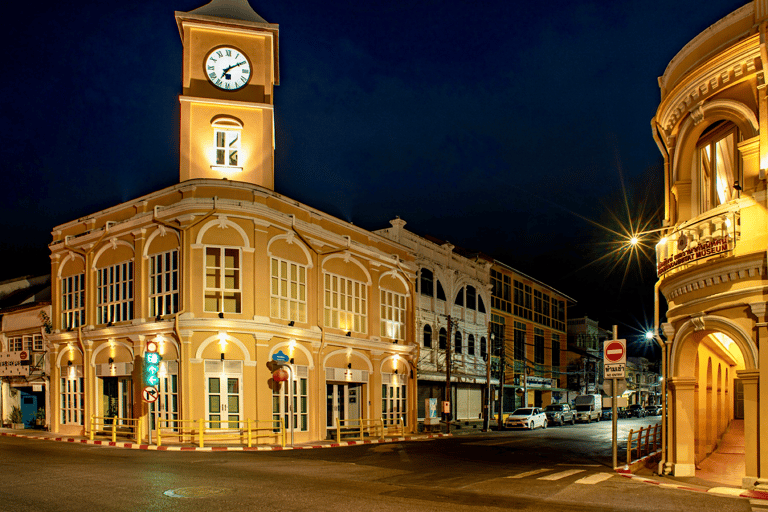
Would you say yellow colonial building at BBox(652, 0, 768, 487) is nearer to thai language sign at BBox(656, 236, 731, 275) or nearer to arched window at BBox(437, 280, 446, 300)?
thai language sign at BBox(656, 236, 731, 275)

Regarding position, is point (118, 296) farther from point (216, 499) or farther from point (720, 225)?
point (720, 225)

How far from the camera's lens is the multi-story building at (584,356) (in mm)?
67875

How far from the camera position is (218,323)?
80.3 ft

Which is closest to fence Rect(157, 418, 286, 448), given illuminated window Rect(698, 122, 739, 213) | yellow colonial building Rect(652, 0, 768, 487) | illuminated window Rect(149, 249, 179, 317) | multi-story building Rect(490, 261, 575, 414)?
illuminated window Rect(149, 249, 179, 317)

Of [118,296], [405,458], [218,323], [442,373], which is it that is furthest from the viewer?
[442,373]

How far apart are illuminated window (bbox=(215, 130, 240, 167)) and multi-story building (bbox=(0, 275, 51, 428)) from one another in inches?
486

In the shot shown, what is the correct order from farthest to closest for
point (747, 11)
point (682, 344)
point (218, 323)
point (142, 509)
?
1. point (218, 323)
2. point (682, 344)
3. point (747, 11)
4. point (142, 509)

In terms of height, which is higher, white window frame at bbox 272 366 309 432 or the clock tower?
the clock tower

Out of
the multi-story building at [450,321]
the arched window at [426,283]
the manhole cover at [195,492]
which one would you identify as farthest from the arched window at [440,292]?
the manhole cover at [195,492]

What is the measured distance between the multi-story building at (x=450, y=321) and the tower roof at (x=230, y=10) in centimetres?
1396

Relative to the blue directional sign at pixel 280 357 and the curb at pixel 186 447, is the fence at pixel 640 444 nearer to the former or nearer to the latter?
the curb at pixel 186 447

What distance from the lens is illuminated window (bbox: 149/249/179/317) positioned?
83.4 ft

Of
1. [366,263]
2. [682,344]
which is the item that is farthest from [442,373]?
[682,344]

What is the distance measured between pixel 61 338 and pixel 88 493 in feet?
70.3
